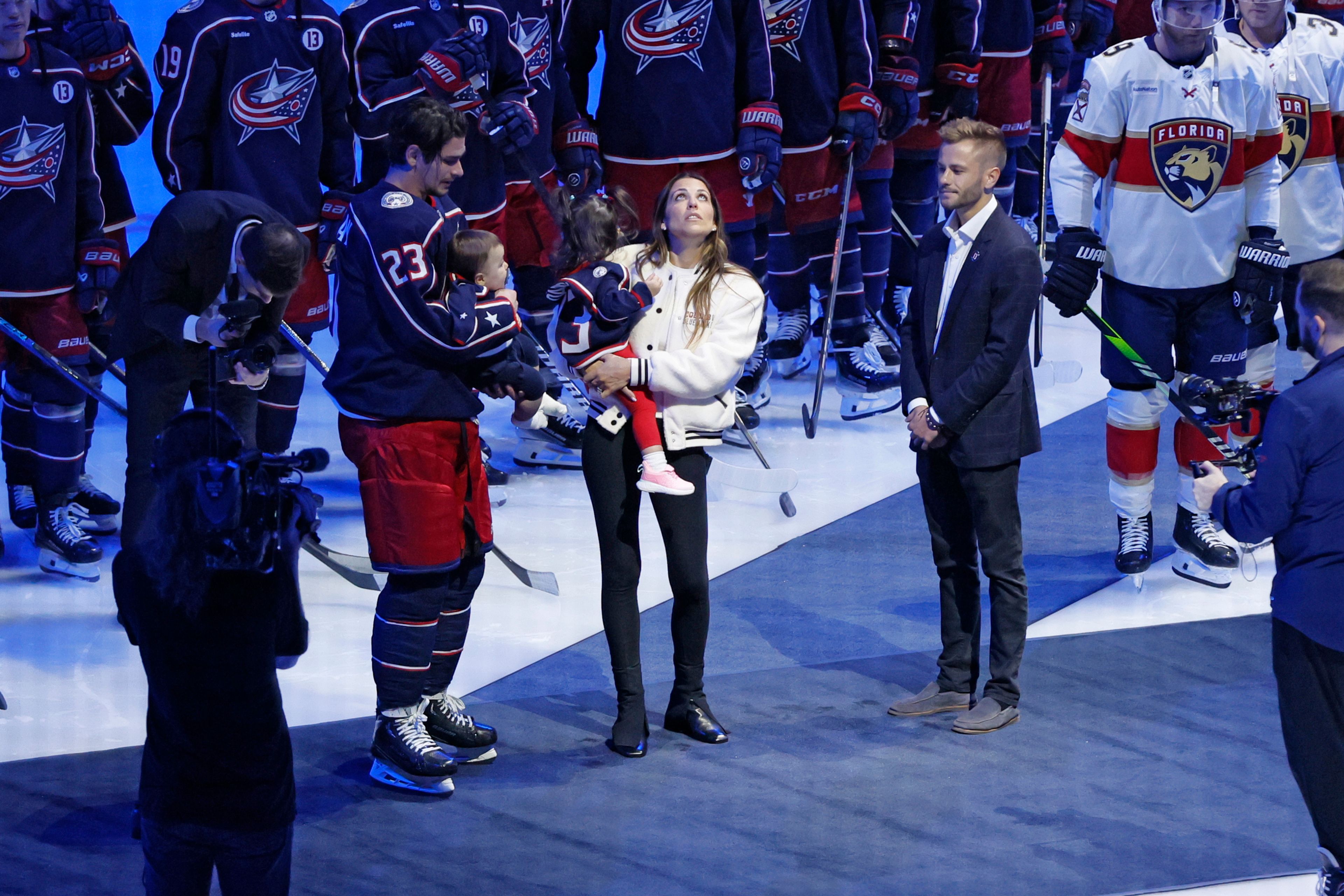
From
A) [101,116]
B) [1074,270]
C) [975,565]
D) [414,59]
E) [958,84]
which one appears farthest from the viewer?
[958,84]

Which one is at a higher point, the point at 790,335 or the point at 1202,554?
the point at 790,335

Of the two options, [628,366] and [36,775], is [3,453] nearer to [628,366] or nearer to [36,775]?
[36,775]

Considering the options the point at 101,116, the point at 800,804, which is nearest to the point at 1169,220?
the point at 800,804

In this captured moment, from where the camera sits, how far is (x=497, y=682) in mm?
3848

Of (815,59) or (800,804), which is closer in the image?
(800,804)

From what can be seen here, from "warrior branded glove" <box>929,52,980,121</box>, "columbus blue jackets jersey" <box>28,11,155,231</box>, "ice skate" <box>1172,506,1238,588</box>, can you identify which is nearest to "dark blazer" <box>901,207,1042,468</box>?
"ice skate" <box>1172,506,1238,588</box>

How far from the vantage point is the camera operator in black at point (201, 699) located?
7.14 ft

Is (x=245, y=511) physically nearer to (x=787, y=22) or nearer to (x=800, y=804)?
(x=800, y=804)

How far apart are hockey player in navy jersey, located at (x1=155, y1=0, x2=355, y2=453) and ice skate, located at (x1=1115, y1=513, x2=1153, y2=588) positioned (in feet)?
7.65

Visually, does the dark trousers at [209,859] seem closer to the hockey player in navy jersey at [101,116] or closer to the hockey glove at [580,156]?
the hockey player in navy jersey at [101,116]

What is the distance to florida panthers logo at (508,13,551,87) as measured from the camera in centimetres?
516

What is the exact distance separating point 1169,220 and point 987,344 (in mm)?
1118

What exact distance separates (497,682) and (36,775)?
1.03 meters

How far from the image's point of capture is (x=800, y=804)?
3.19m
